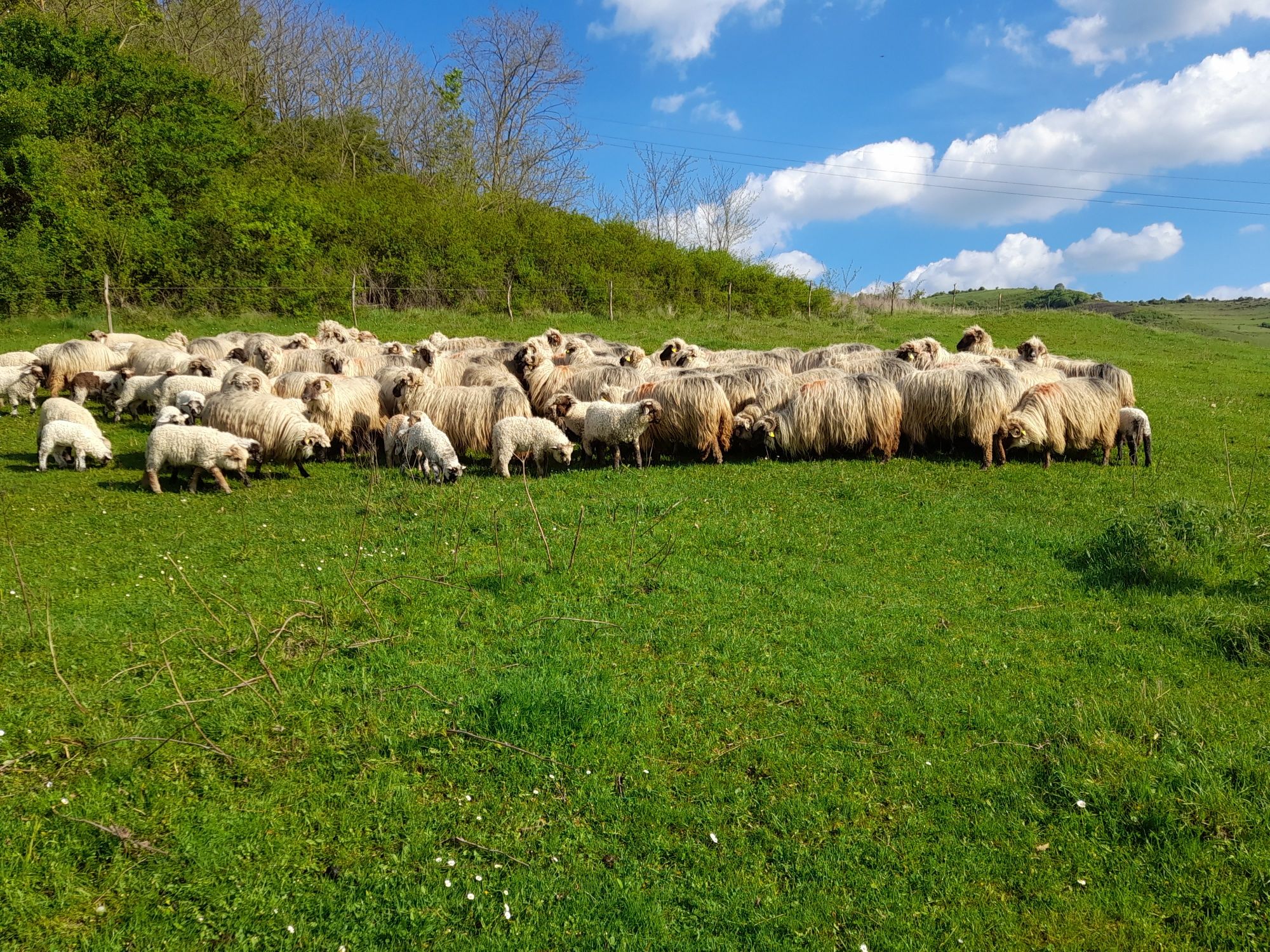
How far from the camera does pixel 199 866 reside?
4113 mm

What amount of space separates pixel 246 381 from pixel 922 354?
1268cm

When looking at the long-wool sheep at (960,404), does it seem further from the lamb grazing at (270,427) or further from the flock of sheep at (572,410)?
the lamb grazing at (270,427)

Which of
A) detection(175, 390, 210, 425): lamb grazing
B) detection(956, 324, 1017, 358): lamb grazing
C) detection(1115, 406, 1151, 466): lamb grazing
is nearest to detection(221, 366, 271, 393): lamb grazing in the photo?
detection(175, 390, 210, 425): lamb grazing

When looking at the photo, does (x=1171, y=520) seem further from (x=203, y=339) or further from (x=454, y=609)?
(x=203, y=339)

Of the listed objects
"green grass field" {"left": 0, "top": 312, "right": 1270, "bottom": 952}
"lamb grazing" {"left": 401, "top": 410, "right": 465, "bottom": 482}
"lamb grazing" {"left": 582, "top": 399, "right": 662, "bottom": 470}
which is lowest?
"green grass field" {"left": 0, "top": 312, "right": 1270, "bottom": 952}

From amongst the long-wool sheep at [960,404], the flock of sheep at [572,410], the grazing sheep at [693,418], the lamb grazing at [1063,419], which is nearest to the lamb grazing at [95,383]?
the flock of sheep at [572,410]

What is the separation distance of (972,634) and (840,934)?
11.6ft

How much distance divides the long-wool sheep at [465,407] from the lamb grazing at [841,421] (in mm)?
4264

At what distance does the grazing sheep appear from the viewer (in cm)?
1290

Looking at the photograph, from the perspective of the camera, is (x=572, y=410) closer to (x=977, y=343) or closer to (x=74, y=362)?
(x=977, y=343)

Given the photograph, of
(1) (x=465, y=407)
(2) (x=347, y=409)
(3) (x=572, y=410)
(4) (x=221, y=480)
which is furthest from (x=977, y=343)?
(4) (x=221, y=480)

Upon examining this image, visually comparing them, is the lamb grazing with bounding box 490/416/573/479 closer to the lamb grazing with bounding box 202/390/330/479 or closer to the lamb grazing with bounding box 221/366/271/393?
the lamb grazing with bounding box 202/390/330/479

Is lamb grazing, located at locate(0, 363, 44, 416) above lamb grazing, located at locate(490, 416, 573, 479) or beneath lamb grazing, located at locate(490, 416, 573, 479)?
above

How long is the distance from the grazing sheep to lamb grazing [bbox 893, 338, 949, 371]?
4.58m
